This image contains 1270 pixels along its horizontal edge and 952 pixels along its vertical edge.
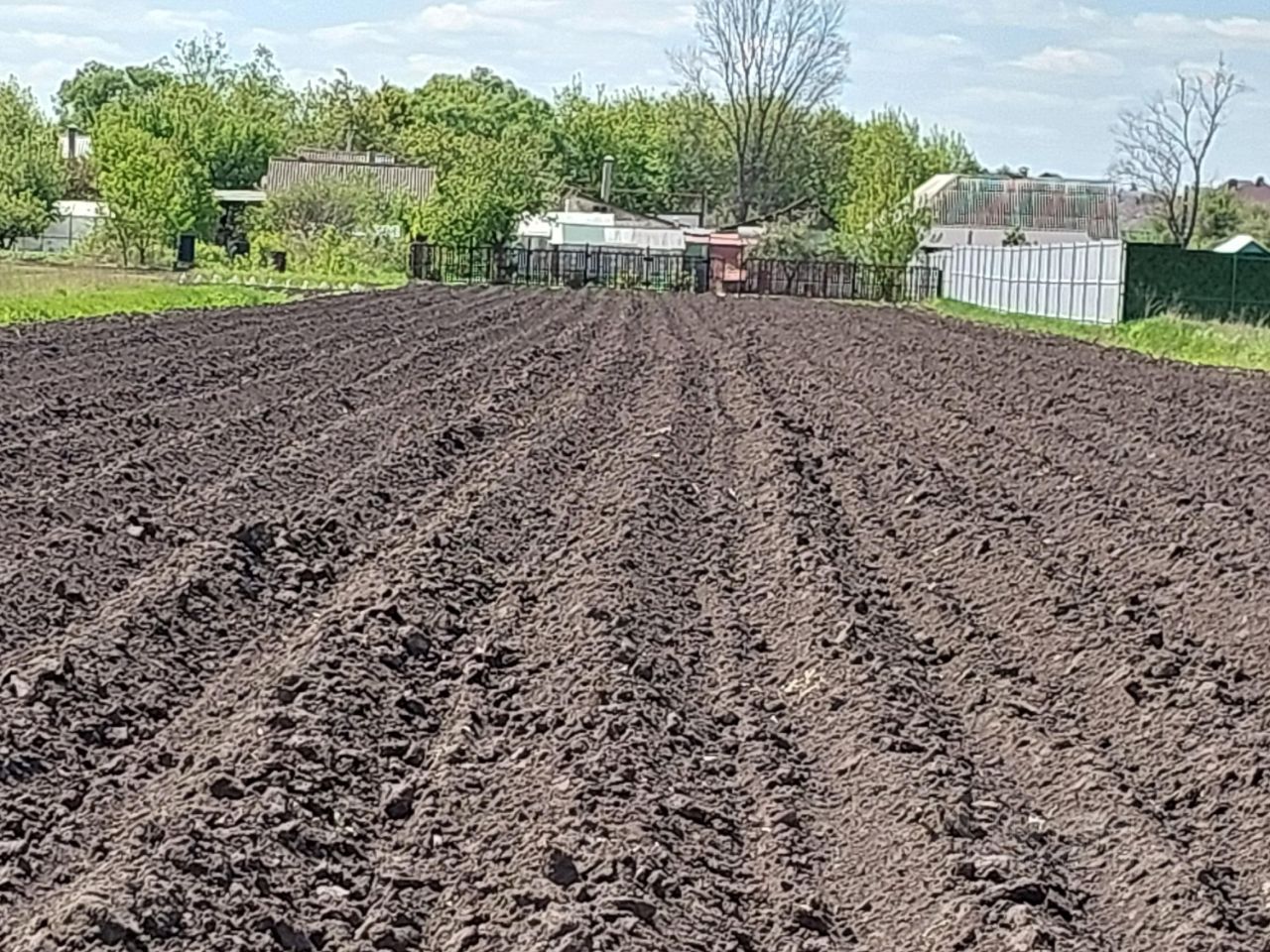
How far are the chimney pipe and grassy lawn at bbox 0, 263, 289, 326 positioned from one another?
54130 millimetres

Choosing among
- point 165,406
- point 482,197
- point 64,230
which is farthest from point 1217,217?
point 165,406

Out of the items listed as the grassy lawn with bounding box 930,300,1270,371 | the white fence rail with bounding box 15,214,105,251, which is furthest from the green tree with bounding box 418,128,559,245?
the grassy lawn with bounding box 930,300,1270,371

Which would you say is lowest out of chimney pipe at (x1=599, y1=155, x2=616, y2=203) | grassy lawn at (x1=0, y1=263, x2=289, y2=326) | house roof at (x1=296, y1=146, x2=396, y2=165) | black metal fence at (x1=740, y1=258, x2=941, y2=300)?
black metal fence at (x1=740, y1=258, x2=941, y2=300)

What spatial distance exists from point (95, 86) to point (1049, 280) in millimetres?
108305

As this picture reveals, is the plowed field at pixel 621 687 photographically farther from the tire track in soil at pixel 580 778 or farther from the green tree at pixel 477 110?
the green tree at pixel 477 110

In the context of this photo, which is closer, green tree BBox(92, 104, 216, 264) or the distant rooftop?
green tree BBox(92, 104, 216, 264)

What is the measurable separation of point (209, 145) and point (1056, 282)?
56591 mm

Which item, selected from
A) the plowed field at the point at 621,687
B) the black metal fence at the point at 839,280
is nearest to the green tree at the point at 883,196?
the black metal fence at the point at 839,280

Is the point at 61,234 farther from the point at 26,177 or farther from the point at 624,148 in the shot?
the point at 624,148

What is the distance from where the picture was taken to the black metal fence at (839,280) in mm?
68812

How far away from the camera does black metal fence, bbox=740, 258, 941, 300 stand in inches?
2709

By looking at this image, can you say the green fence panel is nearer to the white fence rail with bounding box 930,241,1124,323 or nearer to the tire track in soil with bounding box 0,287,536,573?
the white fence rail with bounding box 930,241,1124,323

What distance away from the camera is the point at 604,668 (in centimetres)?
788

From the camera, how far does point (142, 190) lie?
64188mm
